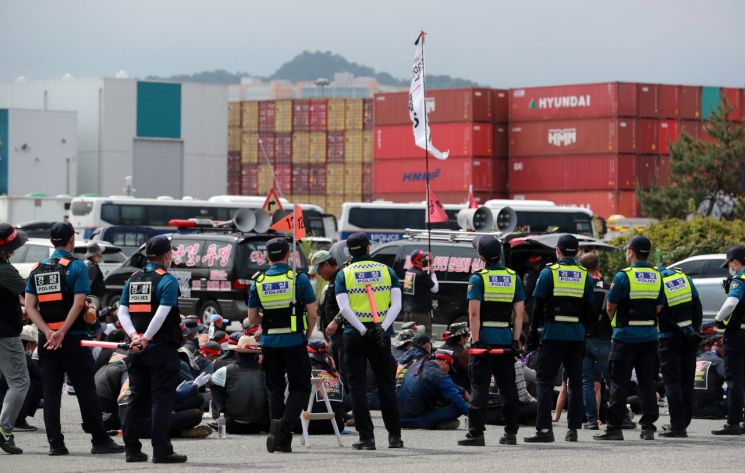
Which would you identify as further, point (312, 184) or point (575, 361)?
point (312, 184)

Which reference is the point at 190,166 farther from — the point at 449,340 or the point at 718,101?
the point at 449,340

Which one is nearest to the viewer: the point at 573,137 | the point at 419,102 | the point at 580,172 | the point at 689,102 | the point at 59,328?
the point at 59,328

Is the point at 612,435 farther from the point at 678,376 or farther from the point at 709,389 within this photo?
the point at 709,389

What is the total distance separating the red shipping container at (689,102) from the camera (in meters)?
63.6

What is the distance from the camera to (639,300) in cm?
1260

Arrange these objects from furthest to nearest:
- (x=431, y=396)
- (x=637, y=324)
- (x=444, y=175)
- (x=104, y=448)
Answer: (x=444, y=175)
(x=431, y=396)
(x=637, y=324)
(x=104, y=448)

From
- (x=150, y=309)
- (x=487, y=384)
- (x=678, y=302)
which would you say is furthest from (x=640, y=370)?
(x=150, y=309)

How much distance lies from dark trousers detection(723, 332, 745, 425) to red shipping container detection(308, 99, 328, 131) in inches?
2478

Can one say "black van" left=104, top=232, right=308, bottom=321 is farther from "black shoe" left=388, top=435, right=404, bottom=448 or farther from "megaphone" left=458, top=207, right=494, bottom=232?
"black shoe" left=388, top=435, right=404, bottom=448

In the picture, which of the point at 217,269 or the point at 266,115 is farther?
the point at 266,115

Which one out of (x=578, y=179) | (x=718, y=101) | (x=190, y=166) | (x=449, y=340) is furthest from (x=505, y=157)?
(x=449, y=340)

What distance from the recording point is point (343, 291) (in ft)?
38.7

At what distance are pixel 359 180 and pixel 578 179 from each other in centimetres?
1444

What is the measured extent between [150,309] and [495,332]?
2947mm
